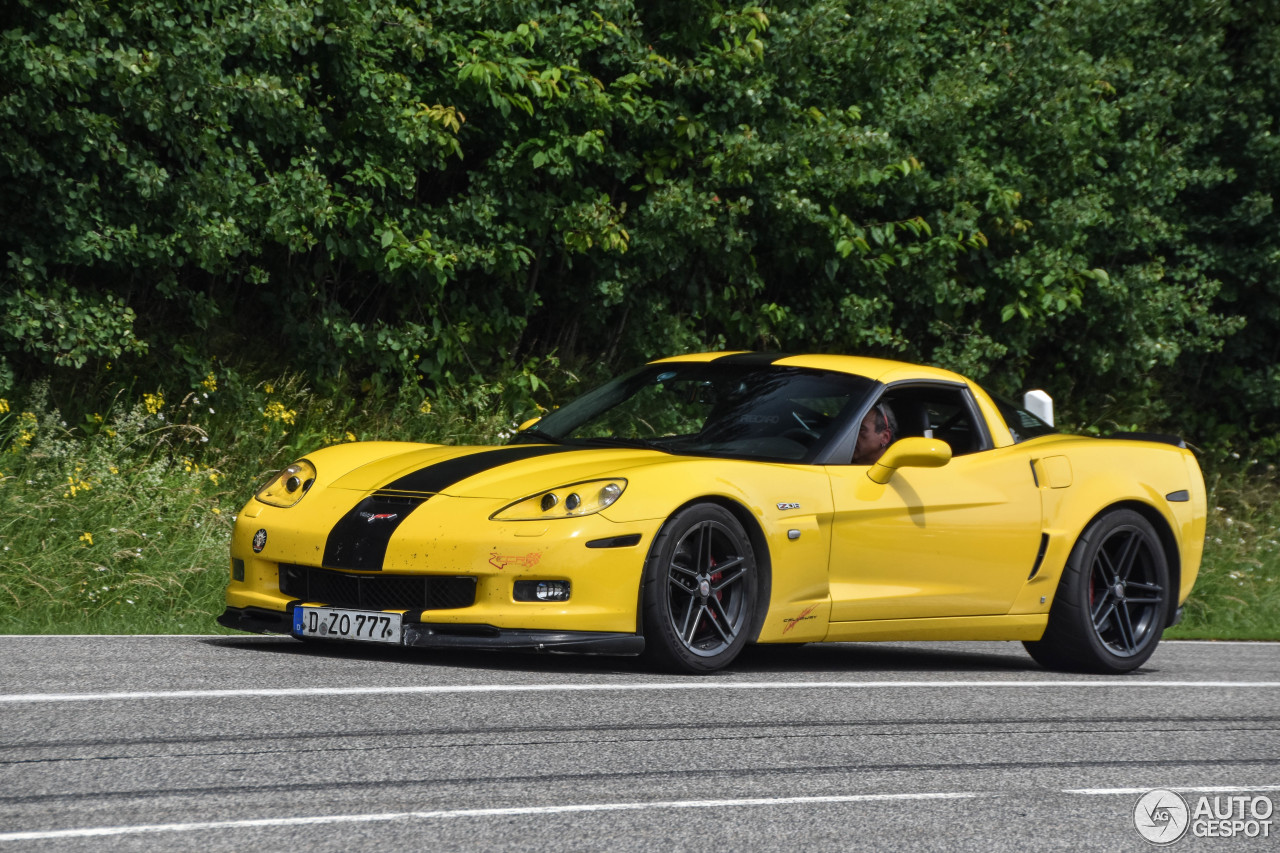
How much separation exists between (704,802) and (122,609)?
5.66 metres

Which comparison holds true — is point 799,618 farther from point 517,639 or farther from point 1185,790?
point 1185,790

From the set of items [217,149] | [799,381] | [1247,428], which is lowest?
[1247,428]

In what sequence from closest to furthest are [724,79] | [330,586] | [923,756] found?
[923,756] → [330,586] → [724,79]

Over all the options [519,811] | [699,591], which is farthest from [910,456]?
[519,811]

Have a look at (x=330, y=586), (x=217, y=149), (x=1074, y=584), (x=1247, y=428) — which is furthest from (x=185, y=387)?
(x=1247, y=428)

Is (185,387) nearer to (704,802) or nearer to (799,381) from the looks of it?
(799,381)

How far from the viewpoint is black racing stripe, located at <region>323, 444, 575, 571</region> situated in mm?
6613

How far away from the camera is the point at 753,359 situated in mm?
8164

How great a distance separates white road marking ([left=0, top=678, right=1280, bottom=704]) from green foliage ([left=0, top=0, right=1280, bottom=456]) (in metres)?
5.41

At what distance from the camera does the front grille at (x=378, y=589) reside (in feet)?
21.4

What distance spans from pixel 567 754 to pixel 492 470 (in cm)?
215

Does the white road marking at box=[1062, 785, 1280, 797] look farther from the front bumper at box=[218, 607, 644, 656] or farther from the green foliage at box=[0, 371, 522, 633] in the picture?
the green foliage at box=[0, 371, 522, 633]

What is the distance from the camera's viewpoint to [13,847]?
369 centimetres

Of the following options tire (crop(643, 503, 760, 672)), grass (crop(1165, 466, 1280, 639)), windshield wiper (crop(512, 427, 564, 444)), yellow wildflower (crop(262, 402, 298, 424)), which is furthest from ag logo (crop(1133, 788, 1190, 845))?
yellow wildflower (crop(262, 402, 298, 424))
